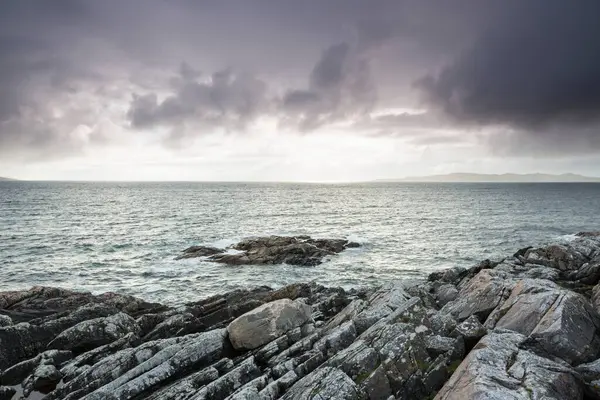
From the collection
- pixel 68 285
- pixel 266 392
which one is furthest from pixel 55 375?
pixel 68 285

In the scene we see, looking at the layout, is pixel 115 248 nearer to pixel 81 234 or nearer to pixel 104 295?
pixel 81 234

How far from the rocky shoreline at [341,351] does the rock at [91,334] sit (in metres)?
0.06

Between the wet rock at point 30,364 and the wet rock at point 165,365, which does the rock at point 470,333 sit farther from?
the wet rock at point 30,364

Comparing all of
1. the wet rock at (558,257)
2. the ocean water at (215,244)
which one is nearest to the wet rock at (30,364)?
the ocean water at (215,244)

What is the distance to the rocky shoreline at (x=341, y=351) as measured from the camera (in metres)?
11.2

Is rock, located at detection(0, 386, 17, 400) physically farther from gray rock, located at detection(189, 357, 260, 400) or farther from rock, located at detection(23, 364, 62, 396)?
gray rock, located at detection(189, 357, 260, 400)

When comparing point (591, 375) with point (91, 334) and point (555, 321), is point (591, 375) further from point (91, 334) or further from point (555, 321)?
point (91, 334)

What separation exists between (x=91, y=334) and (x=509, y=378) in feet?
73.0

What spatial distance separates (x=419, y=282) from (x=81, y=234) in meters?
67.2

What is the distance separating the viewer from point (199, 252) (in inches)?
2135

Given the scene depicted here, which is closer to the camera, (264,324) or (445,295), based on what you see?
(264,324)

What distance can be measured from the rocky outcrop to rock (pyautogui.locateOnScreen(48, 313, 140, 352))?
87.5ft

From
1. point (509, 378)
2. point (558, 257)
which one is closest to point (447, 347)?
point (509, 378)

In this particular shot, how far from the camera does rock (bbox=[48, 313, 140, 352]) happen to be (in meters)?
21.1
